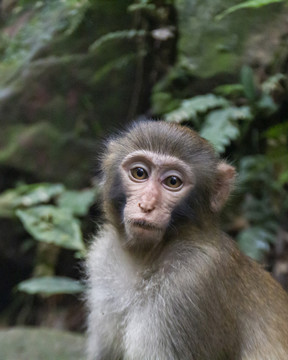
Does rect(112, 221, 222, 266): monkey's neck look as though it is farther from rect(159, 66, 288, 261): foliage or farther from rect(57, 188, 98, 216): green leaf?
rect(57, 188, 98, 216): green leaf

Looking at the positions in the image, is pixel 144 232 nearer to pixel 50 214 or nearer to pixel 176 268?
pixel 176 268

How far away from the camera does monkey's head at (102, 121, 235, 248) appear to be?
12.7 feet

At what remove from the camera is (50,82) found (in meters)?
8.81

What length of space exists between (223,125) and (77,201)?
7.30 feet

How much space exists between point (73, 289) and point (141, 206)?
3342mm

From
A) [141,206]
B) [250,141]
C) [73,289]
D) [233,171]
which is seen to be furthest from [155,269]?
[250,141]

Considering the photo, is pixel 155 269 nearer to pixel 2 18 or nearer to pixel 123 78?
pixel 123 78

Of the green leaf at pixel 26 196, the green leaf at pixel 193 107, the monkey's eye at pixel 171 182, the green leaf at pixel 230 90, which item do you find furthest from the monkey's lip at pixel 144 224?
the green leaf at pixel 230 90

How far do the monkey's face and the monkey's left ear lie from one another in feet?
0.95

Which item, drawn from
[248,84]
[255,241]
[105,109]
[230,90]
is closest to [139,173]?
[255,241]

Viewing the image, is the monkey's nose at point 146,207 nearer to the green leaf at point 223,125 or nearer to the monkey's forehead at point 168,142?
the monkey's forehead at point 168,142

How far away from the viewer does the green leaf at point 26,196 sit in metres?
7.42

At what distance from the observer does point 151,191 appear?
3879mm

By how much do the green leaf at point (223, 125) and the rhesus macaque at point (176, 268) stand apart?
211 cm
